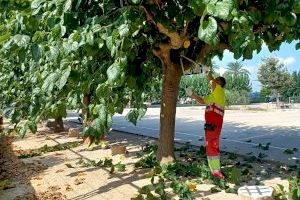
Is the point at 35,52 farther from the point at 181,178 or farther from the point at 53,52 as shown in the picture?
the point at 181,178

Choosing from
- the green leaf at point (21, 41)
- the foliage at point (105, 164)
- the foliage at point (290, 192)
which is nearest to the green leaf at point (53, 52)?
the green leaf at point (21, 41)

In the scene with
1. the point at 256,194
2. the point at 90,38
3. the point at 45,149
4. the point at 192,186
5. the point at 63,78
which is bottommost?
the point at 45,149

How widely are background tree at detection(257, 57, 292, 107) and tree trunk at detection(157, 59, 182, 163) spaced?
41.7 metres

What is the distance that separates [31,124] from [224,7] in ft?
10.8

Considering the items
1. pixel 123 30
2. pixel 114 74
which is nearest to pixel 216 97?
pixel 123 30

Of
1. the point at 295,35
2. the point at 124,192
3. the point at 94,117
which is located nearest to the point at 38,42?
the point at 94,117

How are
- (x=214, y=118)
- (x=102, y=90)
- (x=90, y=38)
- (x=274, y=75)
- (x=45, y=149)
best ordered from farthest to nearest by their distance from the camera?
(x=274, y=75) < (x=45, y=149) < (x=214, y=118) < (x=90, y=38) < (x=102, y=90)

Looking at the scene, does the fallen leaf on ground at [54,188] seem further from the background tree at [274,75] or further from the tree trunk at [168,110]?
the background tree at [274,75]

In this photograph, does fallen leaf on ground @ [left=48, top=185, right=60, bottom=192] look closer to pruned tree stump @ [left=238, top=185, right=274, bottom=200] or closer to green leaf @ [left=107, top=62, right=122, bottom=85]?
pruned tree stump @ [left=238, top=185, right=274, bottom=200]

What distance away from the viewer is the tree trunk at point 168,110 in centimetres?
788

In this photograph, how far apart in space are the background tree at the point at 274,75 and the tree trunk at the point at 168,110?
1642 inches

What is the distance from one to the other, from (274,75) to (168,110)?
138ft

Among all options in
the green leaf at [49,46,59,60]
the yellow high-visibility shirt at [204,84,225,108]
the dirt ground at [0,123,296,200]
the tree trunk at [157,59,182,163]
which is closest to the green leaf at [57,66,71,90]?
the green leaf at [49,46,59,60]

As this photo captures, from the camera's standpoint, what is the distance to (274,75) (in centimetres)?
4769
